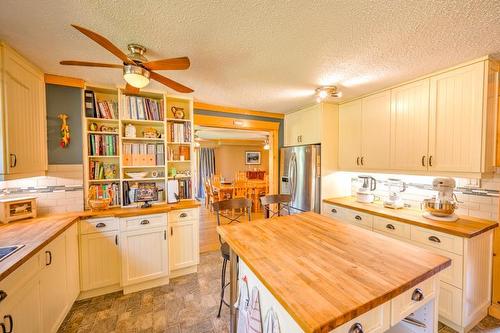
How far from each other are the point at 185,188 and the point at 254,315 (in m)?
2.02

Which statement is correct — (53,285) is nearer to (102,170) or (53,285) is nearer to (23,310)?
(23,310)

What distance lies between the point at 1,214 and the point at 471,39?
4.12 meters

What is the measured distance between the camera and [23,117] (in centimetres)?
180

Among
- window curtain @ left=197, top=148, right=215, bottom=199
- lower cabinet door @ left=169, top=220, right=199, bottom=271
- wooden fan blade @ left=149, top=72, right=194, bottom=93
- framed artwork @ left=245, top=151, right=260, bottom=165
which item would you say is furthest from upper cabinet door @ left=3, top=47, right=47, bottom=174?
A: framed artwork @ left=245, top=151, right=260, bottom=165

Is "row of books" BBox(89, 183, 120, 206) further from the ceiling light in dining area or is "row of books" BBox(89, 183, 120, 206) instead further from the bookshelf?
the ceiling light in dining area

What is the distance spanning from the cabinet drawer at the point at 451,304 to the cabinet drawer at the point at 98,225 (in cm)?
321

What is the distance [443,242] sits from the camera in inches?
68.5

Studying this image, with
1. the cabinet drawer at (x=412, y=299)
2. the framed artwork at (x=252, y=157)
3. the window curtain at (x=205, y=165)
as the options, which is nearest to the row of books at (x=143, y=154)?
the cabinet drawer at (x=412, y=299)

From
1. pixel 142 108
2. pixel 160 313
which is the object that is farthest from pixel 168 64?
pixel 160 313

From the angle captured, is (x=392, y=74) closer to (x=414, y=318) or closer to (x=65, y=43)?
(x=414, y=318)

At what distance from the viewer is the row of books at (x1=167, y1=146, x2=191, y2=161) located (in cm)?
279

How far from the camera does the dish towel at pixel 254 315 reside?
41.6 inches

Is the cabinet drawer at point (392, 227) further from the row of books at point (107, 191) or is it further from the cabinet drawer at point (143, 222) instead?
the row of books at point (107, 191)

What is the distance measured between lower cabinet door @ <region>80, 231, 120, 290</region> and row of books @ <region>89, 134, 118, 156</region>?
3.09ft
